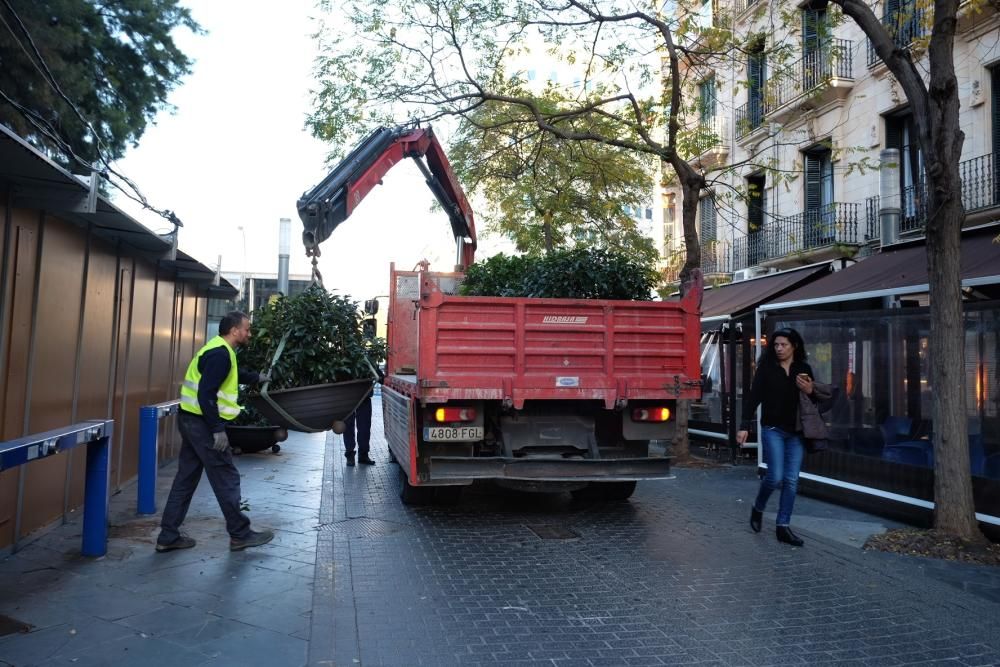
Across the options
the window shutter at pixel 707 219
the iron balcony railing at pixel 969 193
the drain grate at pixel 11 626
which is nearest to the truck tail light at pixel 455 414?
the drain grate at pixel 11 626

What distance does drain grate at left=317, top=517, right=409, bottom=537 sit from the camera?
6673 millimetres

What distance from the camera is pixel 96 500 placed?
5.48 metres

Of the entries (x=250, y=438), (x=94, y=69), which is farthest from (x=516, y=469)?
(x=94, y=69)

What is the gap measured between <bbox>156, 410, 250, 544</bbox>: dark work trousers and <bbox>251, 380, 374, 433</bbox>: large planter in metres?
0.48

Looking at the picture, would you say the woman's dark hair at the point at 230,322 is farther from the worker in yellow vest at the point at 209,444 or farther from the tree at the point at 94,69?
the tree at the point at 94,69

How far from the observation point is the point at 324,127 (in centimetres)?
1062

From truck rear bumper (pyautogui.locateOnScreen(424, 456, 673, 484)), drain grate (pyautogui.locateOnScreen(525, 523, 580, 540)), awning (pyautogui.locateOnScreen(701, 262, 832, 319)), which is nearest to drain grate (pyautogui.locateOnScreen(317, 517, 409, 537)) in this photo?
truck rear bumper (pyautogui.locateOnScreen(424, 456, 673, 484))

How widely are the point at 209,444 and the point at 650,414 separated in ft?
12.9

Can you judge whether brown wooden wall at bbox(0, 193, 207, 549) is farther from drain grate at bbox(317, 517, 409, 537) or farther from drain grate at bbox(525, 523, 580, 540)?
drain grate at bbox(525, 523, 580, 540)

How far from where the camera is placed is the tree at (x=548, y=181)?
13.2 m

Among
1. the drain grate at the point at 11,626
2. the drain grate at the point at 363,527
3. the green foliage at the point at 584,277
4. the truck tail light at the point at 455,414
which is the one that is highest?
the green foliage at the point at 584,277

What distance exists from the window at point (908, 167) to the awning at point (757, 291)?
1.72m

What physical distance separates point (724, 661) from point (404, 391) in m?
4.33

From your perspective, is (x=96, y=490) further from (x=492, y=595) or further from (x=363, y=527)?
(x=492, y=595)
